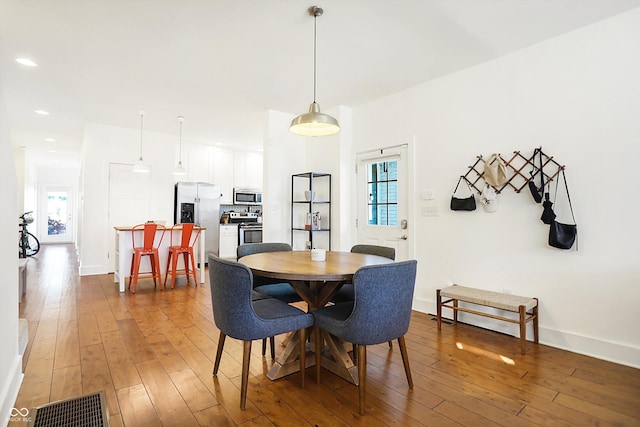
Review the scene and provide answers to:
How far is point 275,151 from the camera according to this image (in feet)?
15.5

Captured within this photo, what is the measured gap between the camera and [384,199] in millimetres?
4152

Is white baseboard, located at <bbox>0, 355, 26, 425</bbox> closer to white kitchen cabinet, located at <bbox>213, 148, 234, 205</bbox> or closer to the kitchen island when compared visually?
the kitchen island

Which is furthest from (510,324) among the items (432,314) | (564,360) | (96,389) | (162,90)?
(162,90)

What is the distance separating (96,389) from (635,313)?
382 centimetres

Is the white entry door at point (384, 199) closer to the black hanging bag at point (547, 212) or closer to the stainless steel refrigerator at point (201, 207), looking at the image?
the black hanging bag at point (547, 212)

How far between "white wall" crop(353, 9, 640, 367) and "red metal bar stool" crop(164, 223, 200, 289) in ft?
11.3

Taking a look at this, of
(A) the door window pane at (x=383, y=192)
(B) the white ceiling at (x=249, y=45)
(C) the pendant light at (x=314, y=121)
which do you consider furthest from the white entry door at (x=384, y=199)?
(C) the pendant light at (x=314, y=121)

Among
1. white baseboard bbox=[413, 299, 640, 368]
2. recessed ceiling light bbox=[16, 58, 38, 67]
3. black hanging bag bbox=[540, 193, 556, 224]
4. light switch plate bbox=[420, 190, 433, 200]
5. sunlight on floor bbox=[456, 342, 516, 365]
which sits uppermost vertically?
recessed ceiling light bbox=[16, 58, 38, 67]

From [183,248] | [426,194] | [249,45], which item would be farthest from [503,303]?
[183,248]

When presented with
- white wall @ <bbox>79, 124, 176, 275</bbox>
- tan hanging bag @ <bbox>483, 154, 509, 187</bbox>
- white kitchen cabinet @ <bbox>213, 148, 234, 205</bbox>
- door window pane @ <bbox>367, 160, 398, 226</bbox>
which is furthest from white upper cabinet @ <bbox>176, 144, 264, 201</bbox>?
tan hanging bag @ <bbox>483, 154, 509, 187</bbox>

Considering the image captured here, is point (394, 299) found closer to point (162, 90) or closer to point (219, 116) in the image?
point (162, 90)

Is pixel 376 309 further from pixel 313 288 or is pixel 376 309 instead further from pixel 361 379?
pixel 313 288

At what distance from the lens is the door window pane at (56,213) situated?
11406 mm

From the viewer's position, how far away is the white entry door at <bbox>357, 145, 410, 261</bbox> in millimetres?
3943
